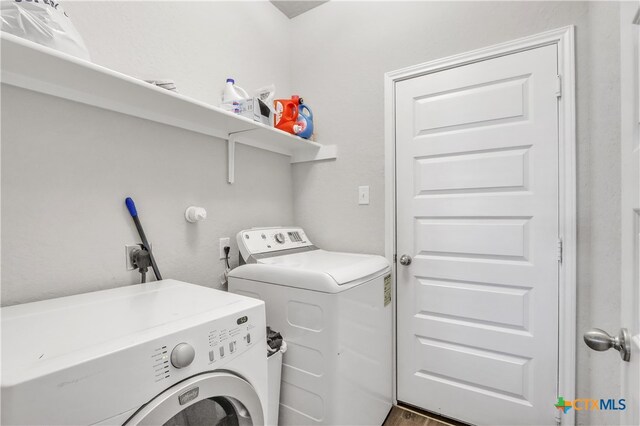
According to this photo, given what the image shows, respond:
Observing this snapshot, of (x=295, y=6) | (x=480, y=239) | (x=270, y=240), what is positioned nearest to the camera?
(x=480, y=239)

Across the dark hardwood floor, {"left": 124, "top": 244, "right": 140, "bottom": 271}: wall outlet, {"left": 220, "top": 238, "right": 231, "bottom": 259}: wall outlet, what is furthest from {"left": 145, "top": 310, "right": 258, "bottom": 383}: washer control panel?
the dark hardwood floor

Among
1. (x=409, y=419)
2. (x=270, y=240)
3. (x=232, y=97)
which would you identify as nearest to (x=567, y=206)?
(x=409, y=419)

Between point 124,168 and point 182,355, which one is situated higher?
point 124,168

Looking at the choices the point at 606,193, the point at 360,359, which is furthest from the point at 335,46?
the point at 360,359

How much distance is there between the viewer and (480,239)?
1.56 meters

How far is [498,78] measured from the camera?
152 cm

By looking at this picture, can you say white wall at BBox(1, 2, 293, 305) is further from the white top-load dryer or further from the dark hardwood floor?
the dark hardwood floor

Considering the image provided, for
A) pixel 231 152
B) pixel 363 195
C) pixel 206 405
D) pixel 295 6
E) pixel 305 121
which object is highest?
pixel 295 6

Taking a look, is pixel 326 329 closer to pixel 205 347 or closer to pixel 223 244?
pixel 205 347

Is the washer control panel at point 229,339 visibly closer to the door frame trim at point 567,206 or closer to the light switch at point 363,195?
the light switch at point 363,195

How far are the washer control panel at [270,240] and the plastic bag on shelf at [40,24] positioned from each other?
1051 mm

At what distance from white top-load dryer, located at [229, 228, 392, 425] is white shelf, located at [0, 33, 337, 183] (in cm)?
67

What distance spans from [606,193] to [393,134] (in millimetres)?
1060

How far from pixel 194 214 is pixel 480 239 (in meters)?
1.54
